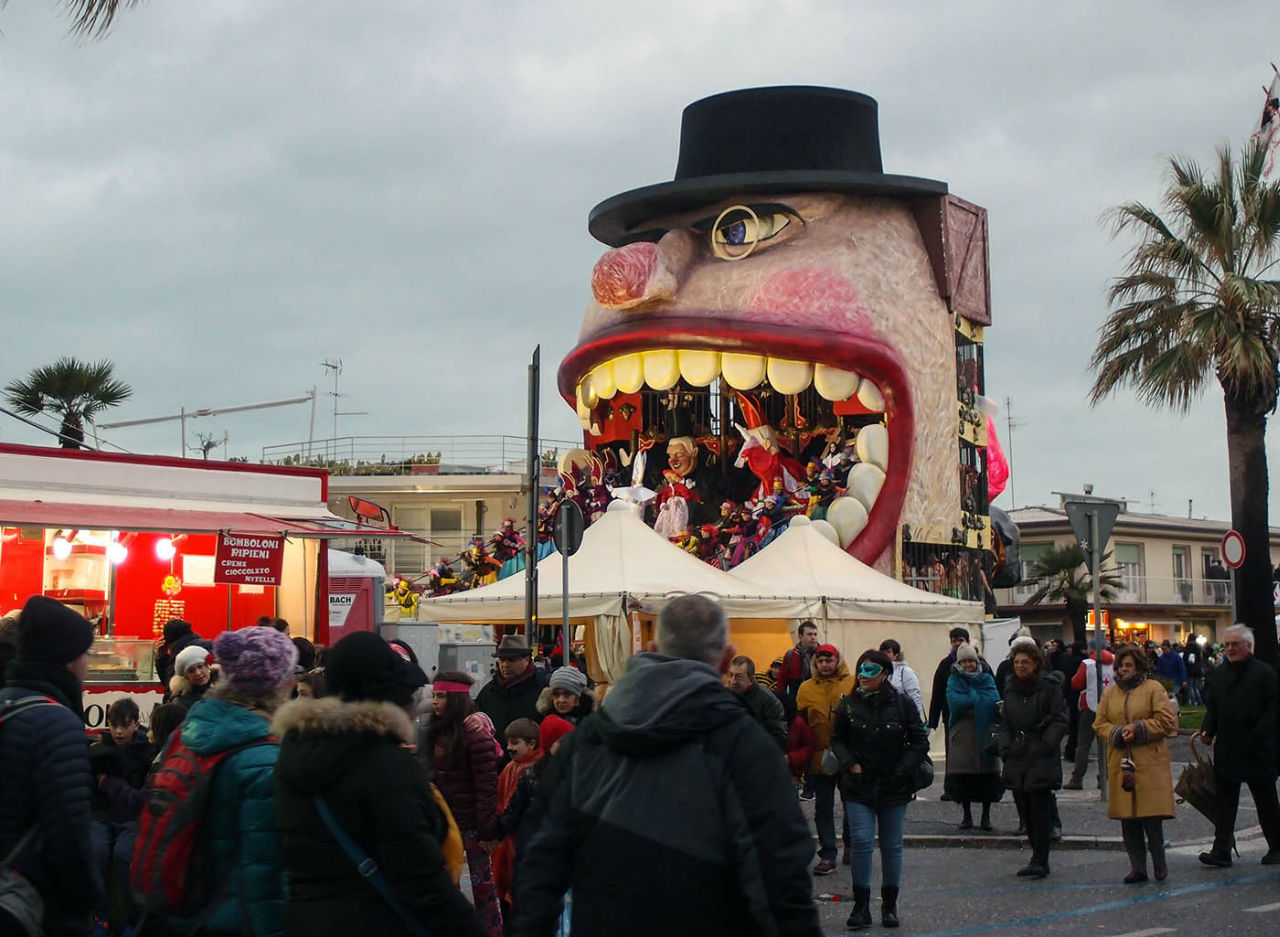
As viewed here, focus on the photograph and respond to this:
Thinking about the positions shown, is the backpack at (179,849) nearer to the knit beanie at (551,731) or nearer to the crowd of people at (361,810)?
the crowd of people at (361,810)

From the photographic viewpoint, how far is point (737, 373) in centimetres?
2469

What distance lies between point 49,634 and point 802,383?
19974 mm

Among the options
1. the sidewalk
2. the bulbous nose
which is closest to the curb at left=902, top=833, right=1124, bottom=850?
the sidewalk

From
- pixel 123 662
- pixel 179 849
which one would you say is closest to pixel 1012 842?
pixel 123 662

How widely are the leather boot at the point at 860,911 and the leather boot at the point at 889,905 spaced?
0.32ft

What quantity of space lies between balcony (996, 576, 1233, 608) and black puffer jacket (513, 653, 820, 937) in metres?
53.5

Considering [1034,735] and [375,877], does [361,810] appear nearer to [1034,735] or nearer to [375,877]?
[375,877]

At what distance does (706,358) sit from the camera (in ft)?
81.4

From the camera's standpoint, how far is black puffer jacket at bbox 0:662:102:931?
4.53 metres

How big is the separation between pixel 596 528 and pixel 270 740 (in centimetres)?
1556

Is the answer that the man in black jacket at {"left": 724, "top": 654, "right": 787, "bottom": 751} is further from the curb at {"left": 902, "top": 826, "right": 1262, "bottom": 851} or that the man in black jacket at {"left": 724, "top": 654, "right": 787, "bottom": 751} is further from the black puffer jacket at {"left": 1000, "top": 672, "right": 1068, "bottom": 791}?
the curb at {"left": 902, "top": 826, "right": 1262, "bottom": 851}

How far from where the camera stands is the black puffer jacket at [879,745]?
9188 mm

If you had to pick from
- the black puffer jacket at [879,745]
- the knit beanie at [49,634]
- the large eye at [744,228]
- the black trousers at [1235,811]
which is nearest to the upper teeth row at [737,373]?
the large eye at [744,228]

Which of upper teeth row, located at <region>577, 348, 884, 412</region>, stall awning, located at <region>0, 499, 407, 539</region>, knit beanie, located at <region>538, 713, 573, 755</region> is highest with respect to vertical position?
upper teeth row, located at <region>577, 348, 884, 412</region>
